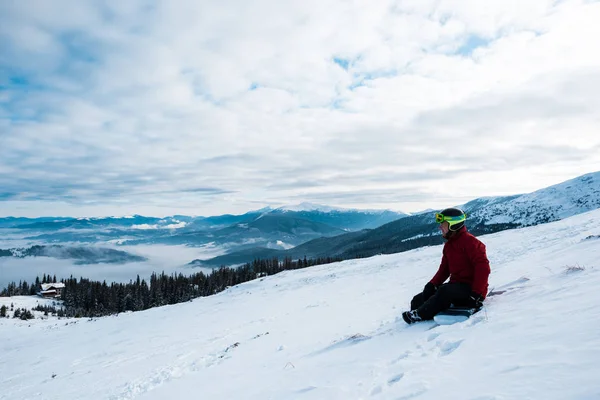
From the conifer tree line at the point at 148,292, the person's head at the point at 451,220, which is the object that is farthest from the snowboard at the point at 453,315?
the conifer tree line at the point at 148,292

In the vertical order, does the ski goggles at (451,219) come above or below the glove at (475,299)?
above

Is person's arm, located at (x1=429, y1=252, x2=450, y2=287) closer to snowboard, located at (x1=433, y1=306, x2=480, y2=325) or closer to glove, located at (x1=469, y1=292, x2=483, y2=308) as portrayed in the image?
glove, located at (x1=469, y1=292, x2=483, y2=308)

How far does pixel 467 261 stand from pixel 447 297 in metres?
1.02

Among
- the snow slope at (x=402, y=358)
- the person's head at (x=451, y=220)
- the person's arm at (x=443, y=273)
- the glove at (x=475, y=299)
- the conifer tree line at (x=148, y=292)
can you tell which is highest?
the person's head at (x=451, y=220)

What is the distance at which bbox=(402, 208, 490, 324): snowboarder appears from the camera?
294 inches

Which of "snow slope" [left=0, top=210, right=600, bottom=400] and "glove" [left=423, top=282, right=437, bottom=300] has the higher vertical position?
"glove" [left=423, top=282, right=437, bottom=300]

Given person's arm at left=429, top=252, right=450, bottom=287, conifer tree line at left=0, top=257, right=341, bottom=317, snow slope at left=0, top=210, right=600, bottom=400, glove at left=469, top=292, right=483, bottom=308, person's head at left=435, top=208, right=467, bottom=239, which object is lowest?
conifer tree line at left=0, top=257, right=341, bottom=317

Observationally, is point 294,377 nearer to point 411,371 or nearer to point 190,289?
point 411,371

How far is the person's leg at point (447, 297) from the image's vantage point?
750 cm

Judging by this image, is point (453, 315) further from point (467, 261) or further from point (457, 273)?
point (467, 261)

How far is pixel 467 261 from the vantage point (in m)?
7.80

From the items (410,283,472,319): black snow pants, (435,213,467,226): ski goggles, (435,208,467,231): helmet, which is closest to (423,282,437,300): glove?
(410,283,472,319): black snow pants

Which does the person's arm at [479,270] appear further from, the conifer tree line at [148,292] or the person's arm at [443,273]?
the conifer tree line at [148,292]

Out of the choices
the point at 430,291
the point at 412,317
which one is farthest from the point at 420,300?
the point at 412,317
